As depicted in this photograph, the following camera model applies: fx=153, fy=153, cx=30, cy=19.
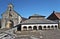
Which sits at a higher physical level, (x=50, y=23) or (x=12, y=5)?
(x=12, y=5)

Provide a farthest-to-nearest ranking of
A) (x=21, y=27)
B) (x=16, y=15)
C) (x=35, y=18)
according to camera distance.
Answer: (x=16, y=15) < (x=35, y=18) < (x=21, y=27)

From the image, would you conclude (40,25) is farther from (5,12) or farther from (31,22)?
(5,12)

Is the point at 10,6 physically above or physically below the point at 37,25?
above

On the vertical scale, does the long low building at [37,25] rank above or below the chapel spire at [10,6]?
below

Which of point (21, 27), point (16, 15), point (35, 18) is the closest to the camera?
point (21, 27)

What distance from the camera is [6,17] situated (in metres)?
64.1

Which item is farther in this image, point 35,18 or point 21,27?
point 35,18

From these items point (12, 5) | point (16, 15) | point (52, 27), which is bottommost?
point (52, 27)

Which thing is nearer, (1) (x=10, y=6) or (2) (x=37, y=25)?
(2) (x=37, y=25)

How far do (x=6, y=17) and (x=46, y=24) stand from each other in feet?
64.2

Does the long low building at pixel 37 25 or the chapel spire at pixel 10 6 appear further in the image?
the chapel spire at pixel 10 6

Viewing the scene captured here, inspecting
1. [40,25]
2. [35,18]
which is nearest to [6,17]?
[35,18]

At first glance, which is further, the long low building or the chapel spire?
the chapel spire

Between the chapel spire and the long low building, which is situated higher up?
the chapel spire
